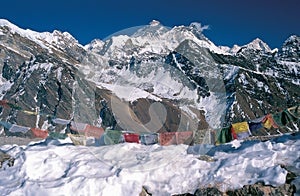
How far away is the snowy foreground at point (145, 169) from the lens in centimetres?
1175

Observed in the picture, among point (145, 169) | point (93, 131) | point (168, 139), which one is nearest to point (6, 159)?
point (93, 131)

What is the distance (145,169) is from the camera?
12.7 metres

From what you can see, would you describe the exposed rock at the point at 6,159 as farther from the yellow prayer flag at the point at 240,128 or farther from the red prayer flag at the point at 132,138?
the yellow prayer flag at the point at 240,128

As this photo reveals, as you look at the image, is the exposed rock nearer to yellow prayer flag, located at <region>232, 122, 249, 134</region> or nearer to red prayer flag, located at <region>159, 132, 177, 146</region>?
red prayer flag, located at <region>159, 132, 177, 146</region>

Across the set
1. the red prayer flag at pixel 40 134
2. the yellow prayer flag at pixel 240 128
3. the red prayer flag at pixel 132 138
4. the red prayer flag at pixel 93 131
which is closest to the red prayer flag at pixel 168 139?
the red prayer flag at pixel 132 138

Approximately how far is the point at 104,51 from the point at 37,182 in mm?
4908

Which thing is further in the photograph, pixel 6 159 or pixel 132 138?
pixel 132 138

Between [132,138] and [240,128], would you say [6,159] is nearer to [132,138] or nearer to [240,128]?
[132,138]

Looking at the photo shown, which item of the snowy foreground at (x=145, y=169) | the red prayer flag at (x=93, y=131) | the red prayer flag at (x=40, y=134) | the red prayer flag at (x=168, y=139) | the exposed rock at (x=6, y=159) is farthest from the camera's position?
the red prayer flag at (x=40, y=134)

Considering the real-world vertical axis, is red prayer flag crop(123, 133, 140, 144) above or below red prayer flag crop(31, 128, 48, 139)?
below

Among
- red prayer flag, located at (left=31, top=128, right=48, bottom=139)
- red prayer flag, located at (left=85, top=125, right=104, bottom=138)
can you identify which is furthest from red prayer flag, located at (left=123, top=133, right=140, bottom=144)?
red prayer flag, located at (left=31, top=128, right=48, bottom=139)

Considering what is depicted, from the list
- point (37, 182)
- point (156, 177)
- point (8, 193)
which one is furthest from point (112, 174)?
point (8, 193)

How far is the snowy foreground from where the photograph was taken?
11750 millimetres

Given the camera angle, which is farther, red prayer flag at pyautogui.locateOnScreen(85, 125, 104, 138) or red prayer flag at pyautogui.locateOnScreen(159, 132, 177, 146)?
red prayer flag at pyautogui.locateOnScreen(85, 125, 104, 138)
